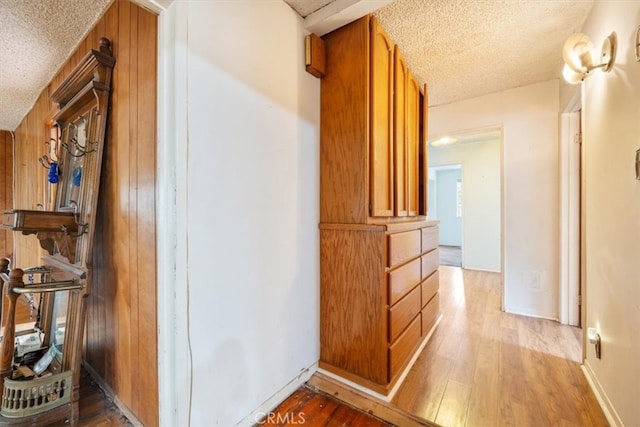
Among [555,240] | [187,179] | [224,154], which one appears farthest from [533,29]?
[187,179]

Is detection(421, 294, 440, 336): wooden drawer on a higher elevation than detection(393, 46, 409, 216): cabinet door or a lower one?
lower

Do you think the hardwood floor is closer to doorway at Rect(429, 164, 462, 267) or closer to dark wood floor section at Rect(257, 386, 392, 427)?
dark wood floor section at Rect(257, 386, 392, 427)

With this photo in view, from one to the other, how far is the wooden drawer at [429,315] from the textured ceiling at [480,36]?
82.0 inches

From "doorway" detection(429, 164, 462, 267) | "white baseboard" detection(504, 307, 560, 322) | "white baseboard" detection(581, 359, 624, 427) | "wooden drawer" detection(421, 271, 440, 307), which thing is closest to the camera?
"white baseboard" detection(581, 359, 624, 427)

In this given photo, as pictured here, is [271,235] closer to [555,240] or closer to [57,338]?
[57,338]

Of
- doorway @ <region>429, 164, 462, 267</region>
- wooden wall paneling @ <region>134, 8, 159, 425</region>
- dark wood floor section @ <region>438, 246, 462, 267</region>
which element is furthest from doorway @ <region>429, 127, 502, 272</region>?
wooden wall paneling @ <region>134, 8, 159, 425</region>

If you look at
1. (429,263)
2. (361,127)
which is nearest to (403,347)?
(429,263)

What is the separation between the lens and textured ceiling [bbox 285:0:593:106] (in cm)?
159

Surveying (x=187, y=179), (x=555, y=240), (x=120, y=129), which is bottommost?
(x=555, y=240)

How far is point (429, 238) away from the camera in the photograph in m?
2.17

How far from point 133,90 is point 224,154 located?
56 cm

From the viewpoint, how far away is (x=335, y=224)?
160cm

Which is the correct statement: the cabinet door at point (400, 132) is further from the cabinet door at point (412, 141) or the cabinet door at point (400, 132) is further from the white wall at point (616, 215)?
the white wall at point (616, 215)

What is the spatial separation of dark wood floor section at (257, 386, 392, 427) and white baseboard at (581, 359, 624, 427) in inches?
42.6
